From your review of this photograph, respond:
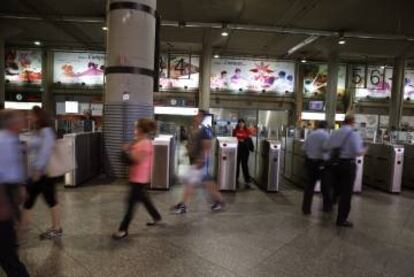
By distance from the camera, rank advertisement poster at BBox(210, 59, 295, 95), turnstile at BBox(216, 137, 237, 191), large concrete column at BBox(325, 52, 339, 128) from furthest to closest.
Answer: advertisement poster at BBox(210, 59, 295, 95) → large concrete column at BBox(325, 52, 339, 128) → turnstile at BBox(216, 137, 237, 191)

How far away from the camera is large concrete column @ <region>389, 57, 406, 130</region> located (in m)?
17.4

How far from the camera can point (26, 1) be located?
11.8 metres

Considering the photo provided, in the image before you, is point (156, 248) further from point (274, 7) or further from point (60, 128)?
point (274, 7)

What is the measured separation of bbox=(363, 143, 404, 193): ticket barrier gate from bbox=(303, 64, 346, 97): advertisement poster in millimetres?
10772

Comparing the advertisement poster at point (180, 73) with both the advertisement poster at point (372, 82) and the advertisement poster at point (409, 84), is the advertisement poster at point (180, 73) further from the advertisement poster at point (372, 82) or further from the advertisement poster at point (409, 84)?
the advertisement poster at point (409, 84)

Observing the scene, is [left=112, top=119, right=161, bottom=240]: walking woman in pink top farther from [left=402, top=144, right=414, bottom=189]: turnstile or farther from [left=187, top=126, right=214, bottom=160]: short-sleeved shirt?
[left=402, top=144, right=414, bottom=189]: turnstile

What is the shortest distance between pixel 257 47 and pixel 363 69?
22.2 ft

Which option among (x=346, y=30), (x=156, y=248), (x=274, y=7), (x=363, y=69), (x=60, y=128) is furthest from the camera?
(x=363, y=69)

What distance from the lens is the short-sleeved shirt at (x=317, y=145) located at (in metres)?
5.57

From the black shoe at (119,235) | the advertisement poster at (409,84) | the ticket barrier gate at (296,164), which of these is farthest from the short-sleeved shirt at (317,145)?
the advertisement poster at (409,84)

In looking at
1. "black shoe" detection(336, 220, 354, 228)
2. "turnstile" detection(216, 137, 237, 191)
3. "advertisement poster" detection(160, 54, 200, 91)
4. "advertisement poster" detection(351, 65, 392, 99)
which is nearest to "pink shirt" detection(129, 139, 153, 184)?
"black shoe" detection(336, 220, 354, 228)

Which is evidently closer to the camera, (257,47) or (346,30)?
(346,30)

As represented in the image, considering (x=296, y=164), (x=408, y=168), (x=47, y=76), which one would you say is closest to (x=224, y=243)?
(x=296, y=164)

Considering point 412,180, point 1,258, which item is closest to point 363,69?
point 412,180
